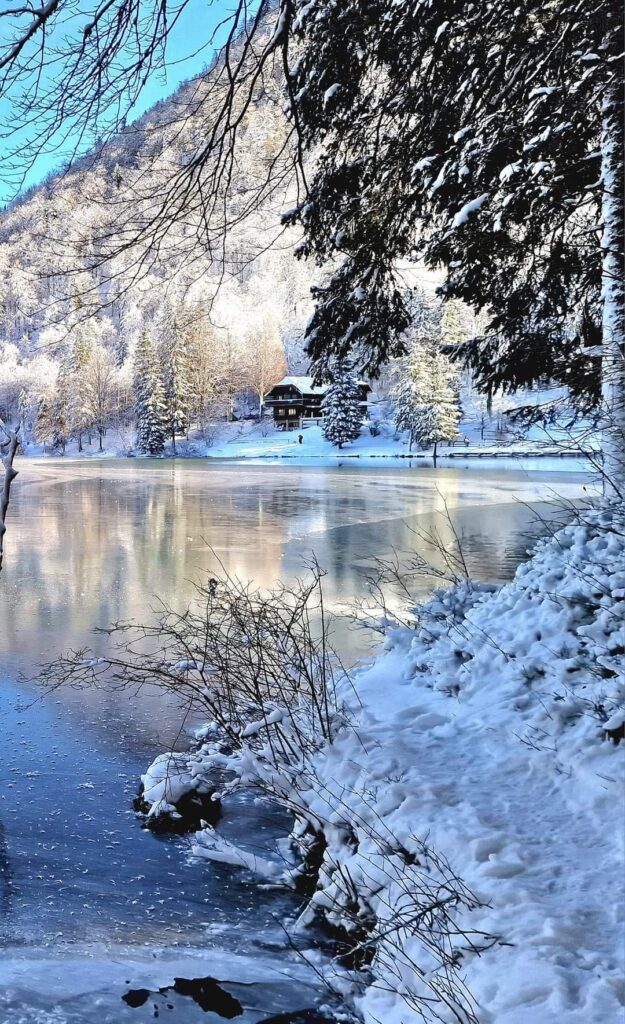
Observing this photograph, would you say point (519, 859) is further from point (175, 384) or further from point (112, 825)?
point (175, 384)

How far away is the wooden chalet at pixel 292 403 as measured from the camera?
79.3m

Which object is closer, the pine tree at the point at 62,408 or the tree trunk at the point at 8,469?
the tree trunk at the point at 8,469

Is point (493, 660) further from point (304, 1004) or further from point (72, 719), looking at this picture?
point (72, 719)

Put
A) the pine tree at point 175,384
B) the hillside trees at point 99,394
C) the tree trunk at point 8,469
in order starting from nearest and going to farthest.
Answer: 1. the tree trunk at point 8,469
2. the pine tree at point 175,384
3. the hillside trees at point 99,394

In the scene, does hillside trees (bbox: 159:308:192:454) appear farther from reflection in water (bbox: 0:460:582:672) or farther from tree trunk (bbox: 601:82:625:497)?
tree trunk (bbox: 601:82:625:497)

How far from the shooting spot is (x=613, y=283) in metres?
5.57

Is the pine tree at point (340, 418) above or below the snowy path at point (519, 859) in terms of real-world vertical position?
above

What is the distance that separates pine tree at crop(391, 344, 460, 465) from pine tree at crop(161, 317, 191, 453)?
25.3 meters

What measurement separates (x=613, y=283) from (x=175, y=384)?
231 ft

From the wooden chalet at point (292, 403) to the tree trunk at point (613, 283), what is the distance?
73084 millimetres

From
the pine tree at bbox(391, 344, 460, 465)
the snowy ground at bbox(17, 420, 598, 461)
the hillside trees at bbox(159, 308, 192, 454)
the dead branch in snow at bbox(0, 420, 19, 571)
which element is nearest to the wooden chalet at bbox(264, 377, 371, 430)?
the snowy ground at bbox(17, 420, 598, 461)

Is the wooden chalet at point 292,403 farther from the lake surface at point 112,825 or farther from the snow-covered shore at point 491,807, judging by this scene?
the snow-covered shore at point 491,807

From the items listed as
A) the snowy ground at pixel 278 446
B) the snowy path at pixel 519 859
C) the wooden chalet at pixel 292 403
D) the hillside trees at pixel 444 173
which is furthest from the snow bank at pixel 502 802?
the wooden chalet at pixel 292 403

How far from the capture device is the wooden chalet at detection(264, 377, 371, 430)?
79312 millimetres
